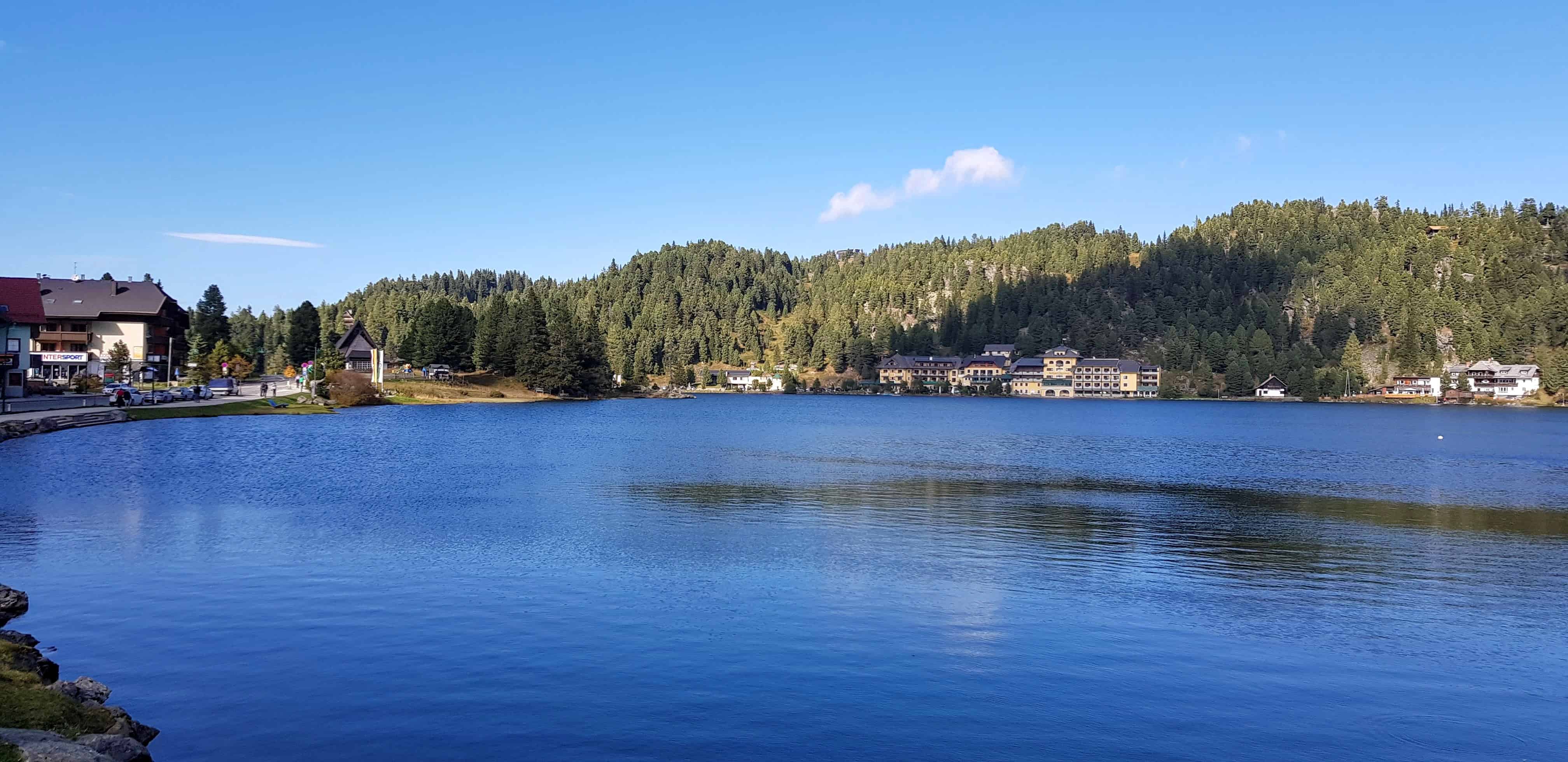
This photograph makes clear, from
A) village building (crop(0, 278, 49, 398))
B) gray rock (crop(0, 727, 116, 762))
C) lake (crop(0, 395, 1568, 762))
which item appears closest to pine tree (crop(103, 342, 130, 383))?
village building (crop(0, 278, 49, 398))

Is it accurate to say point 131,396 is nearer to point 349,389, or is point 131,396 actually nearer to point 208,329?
point 349,389

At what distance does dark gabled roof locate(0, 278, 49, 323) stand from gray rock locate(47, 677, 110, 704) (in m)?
101

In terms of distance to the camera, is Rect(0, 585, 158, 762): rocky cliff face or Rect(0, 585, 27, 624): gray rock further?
Rect(0, 585, 27, 624): gray rock

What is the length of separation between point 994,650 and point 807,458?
164ft

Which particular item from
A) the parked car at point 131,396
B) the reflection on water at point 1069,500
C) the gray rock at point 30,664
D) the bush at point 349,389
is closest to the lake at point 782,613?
the reflection on water at point 1069,500

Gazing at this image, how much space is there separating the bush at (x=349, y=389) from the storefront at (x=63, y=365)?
90.1 ft

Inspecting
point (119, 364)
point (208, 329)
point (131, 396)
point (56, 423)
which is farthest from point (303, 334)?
point (56, 423)

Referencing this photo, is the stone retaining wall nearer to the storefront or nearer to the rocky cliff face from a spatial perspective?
the storefront

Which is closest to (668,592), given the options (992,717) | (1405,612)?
(992,717)

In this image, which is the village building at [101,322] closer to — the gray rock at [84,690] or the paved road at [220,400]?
the paved road at [220,400]

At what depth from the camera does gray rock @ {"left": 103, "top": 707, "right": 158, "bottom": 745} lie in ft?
47.6

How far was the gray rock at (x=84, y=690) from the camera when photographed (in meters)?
15.5

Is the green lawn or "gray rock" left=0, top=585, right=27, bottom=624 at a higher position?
the green lawn

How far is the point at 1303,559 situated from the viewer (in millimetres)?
33531
